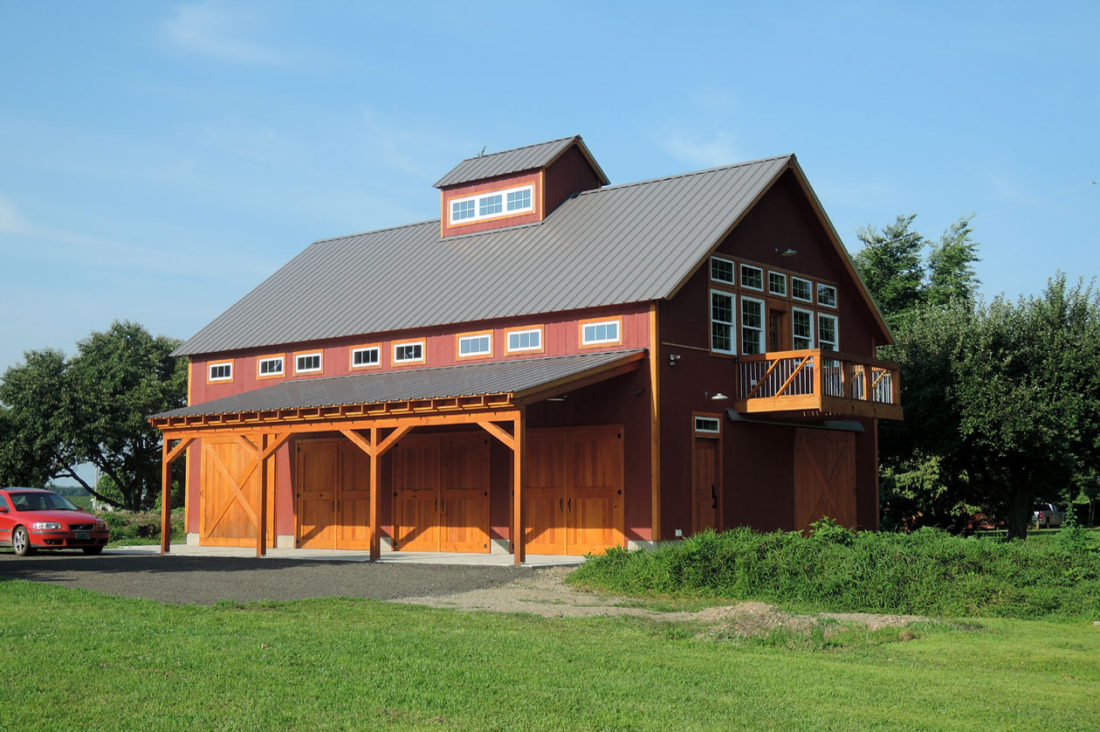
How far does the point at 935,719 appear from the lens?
7.71 m

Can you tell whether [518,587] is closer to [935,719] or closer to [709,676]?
[709,676]

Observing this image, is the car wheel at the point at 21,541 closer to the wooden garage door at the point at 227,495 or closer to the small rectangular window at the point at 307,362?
the wooden garage door at the point at 227,495

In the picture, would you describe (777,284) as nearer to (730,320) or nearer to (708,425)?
(730,320)

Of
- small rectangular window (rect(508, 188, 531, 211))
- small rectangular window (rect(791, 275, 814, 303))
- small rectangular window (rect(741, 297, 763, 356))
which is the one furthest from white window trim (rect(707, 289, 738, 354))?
small rectangular window (rect(508, 188, 531, 211))

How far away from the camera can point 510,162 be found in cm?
2872

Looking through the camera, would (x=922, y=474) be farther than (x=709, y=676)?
Yes

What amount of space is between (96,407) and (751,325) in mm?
38313

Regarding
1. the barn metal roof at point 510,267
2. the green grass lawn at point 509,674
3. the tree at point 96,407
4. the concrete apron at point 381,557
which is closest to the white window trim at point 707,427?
the barn metal roof at point 510,267

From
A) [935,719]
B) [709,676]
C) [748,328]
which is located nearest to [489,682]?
[709,676]

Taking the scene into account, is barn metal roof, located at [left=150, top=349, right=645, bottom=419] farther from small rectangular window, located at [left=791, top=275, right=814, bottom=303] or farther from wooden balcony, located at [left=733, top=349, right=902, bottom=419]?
small rectangular window, located at [left=791, top=275, right=814, bottom=303]

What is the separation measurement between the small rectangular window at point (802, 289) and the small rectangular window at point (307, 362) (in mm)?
11776

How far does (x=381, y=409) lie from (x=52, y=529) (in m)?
7.75

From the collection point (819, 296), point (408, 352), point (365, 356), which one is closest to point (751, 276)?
point (819, 296)

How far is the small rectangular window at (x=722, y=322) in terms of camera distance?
78.0ft
